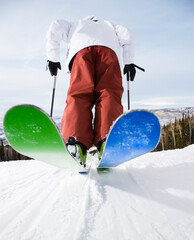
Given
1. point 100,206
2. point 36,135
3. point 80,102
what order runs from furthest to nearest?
point 80,102 → point 36,135 → point 100,206

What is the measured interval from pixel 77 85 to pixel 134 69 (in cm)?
74

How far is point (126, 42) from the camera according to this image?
1.77 metres

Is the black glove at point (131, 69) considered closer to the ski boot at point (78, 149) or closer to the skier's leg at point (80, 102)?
the skier's leg at point (80, 102)

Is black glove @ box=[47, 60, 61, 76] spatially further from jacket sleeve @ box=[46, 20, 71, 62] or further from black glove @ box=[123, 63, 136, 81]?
black glove @ box=[123, 63, 136, 81]

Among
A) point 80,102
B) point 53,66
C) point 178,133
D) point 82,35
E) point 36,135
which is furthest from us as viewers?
point 178,133

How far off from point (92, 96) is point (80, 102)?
140 millimetres

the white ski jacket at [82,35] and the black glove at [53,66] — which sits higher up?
the white ski jacket at [82,35]

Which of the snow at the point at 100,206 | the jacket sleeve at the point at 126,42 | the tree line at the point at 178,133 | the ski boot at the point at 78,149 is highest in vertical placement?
the jacket sleeve at the point at 126,42

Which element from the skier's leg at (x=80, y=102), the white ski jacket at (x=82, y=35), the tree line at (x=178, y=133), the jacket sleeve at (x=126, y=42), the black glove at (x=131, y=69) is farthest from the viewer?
the tree line at (x=178, y=133)

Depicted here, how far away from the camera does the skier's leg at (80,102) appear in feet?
4.26

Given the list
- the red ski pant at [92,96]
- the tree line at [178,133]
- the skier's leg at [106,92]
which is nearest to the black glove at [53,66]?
the red ski pant at [92,96]

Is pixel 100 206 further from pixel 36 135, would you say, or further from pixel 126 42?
pixel 126 42

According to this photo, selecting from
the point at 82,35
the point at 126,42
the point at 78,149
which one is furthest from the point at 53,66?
the point at 78,149

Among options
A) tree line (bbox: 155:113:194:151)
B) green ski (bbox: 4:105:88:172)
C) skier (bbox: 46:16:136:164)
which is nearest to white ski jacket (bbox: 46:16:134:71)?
skier (bbox: 46:16:136:164)
